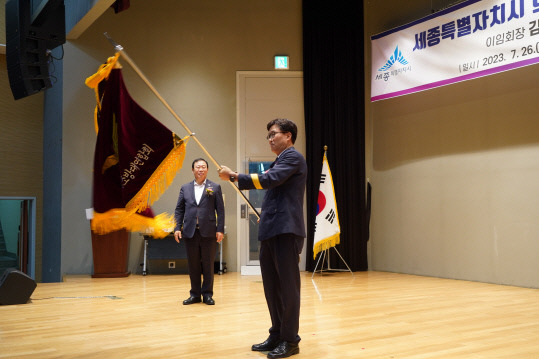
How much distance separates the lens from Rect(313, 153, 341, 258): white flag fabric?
7852 mm

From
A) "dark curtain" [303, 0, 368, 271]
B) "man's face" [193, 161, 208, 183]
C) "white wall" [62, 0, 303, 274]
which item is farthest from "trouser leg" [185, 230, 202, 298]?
"dark curtain" [303, 0, 368, 271]

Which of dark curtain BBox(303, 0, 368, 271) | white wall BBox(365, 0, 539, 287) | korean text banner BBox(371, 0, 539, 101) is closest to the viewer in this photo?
korean text banner BBox(371, 0, 539, 101)

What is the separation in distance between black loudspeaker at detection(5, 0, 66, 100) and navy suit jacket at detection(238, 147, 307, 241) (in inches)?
167

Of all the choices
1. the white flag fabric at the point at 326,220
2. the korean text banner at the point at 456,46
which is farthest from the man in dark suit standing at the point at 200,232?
the korean text banner at the point at 456,46

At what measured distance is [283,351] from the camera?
10.7 ft

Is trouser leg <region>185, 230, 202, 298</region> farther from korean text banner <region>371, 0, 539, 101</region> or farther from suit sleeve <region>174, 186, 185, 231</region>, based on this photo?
korean text banner <region>371, 0, 539, 101</region>

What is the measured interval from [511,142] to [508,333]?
11.2ft

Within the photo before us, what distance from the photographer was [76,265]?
8219mm

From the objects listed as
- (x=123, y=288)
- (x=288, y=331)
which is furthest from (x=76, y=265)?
(x=288, y=331)

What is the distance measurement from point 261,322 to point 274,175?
1643 mm

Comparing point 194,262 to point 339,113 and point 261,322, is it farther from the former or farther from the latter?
point 339,113

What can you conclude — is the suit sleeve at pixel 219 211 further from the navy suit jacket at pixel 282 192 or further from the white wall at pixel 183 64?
the white wall at pixel 183 64

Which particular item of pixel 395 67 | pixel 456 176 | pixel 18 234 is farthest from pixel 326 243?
pixel 18 234

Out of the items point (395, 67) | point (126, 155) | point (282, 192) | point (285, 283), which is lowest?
point (285, 283)
